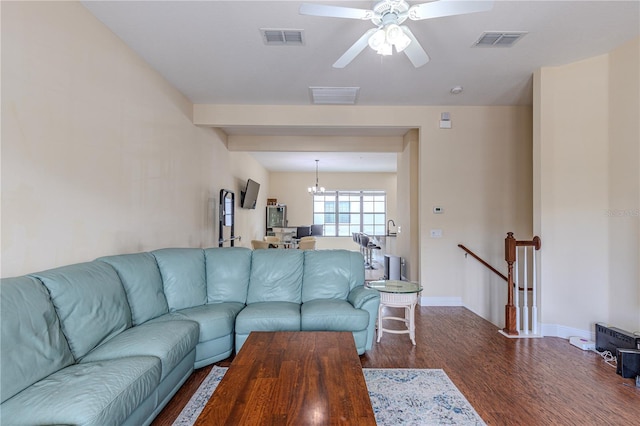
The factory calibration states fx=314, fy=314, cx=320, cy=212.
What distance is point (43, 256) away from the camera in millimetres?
2127

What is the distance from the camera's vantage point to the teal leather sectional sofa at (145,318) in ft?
4.85

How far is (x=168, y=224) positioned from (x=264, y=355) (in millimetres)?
2550

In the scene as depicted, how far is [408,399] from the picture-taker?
2.18 meters

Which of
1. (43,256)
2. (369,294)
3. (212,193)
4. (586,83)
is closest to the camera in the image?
(43,256)

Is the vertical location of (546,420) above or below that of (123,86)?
below

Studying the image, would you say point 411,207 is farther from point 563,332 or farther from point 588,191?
point 563,332

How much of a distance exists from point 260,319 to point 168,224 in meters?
1.95

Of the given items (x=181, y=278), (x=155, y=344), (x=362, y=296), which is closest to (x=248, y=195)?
(x=181, y=278)

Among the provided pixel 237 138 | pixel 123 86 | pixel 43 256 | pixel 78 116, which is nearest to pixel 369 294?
pixel 43 256

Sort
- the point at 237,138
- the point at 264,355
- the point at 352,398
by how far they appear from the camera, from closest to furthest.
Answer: the point at 352,398 < the point at 264,355 < the point at 237,138

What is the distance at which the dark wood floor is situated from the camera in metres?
2.04

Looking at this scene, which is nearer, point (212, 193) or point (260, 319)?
point (260, 319)

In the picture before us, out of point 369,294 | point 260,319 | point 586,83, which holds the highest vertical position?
point 586,83

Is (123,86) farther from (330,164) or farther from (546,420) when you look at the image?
(330,164)
